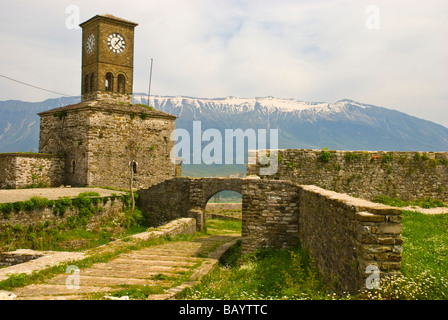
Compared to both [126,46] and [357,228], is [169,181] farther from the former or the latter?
[357,228]

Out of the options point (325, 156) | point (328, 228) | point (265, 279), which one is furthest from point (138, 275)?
point (325, 156)

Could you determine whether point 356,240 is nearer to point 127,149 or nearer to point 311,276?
point 311,276

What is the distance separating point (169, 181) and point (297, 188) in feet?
50.7

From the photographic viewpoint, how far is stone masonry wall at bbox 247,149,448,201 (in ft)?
51.6

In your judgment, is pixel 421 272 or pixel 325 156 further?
pixel 325 156

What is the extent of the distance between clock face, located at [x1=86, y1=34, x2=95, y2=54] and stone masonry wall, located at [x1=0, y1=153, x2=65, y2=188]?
10.4 meters

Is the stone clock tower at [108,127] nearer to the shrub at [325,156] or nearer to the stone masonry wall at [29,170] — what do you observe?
the stone masonry wall at [29,170]

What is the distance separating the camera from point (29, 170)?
27641 mm

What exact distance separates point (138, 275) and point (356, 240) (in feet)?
17.5

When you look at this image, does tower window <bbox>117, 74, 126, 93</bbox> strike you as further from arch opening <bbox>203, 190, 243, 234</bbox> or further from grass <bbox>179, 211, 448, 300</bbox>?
grass <bbox>179, 211, 448, 300</bbox>

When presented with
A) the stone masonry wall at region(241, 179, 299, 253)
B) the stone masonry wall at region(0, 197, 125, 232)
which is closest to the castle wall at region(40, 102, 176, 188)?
the stone masonry wall at region(0, 197, 125, 232)

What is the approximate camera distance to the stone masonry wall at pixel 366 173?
51.6 ft

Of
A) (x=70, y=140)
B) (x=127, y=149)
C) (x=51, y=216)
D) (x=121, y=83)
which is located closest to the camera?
(x=51, y=216)

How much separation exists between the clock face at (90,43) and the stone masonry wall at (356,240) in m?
31.2
